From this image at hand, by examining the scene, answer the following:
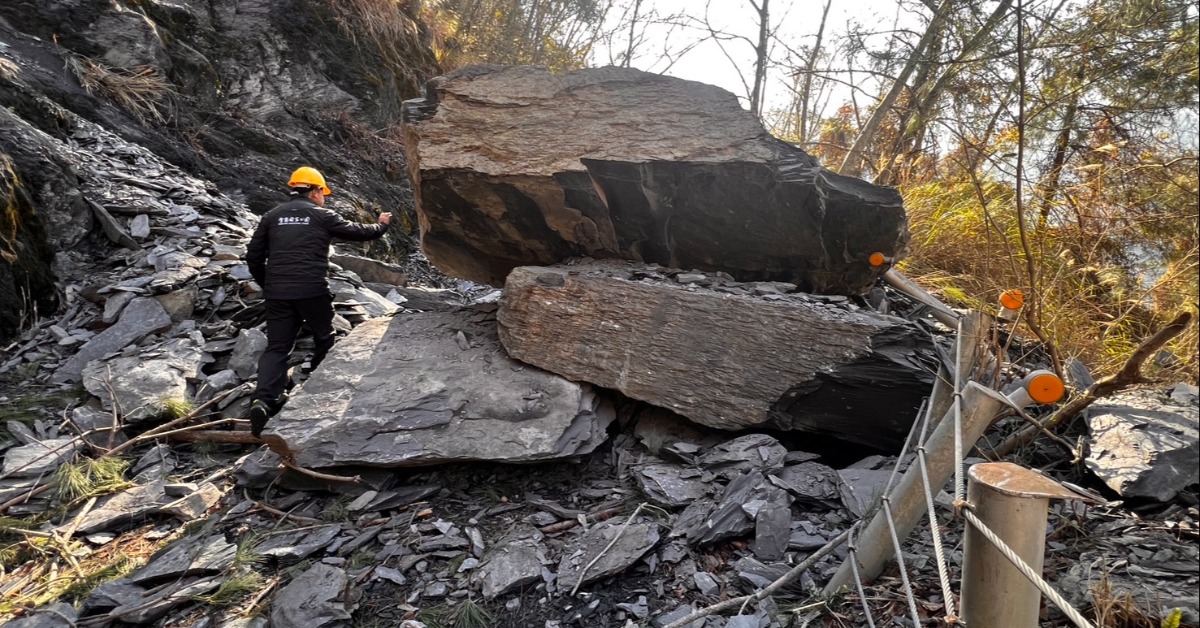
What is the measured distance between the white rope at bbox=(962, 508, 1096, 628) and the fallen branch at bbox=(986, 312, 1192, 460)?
114 cm

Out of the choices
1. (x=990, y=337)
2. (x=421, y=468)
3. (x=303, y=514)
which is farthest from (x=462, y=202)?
(x=990, y=337)

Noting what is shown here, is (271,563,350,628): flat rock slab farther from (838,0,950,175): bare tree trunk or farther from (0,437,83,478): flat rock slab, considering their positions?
(838,0,950,175): bare tree trunk

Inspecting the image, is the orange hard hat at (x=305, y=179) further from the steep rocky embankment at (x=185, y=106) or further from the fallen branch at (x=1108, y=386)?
the fallen branch at (x=1108, y=386)

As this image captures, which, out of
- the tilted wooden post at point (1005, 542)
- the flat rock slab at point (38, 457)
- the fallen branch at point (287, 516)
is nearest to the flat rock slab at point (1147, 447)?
the tilted wooden post at point (1005, 542)

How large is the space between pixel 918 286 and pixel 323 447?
467 cm

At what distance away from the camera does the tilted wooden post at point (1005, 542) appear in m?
1.33

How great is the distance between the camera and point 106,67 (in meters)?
7.00

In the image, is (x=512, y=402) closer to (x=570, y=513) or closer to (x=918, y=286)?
(x=570, y=513)

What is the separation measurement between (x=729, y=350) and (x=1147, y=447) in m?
1.81

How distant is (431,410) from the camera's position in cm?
340

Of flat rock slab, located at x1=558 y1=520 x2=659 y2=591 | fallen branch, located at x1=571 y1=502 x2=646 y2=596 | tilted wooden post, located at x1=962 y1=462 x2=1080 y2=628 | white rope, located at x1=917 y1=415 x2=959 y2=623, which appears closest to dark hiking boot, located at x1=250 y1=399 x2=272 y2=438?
flat rock slab, located at x1=558 y1=520 x2=659 y2=591

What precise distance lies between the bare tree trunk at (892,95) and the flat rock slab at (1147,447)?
128 inches

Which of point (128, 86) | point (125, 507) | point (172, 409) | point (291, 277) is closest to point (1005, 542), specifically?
point (125, 507)

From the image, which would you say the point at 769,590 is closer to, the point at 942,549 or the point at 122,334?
the point at 942,549
